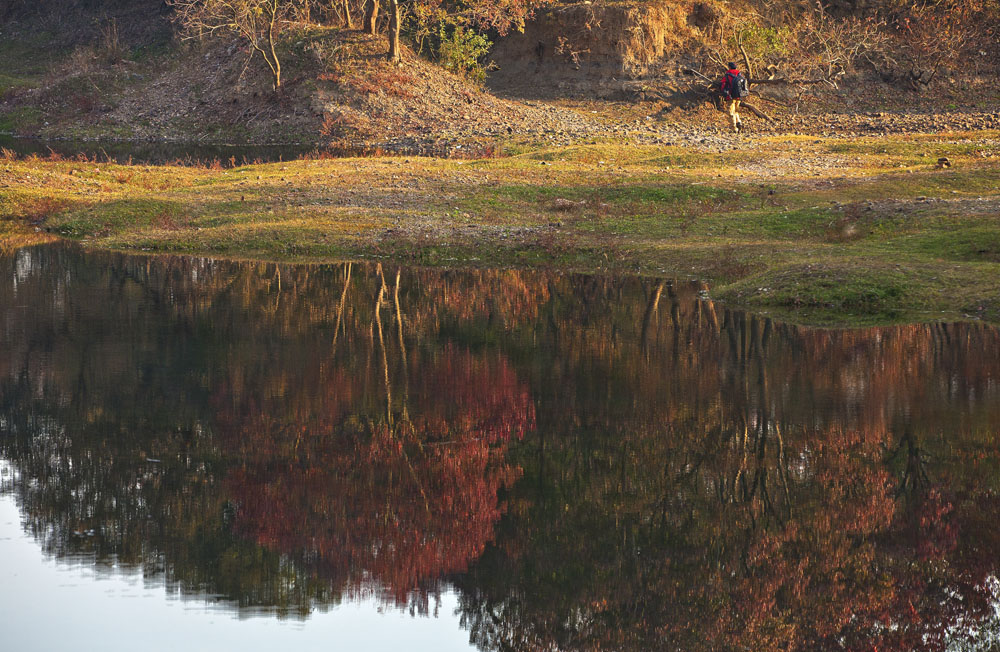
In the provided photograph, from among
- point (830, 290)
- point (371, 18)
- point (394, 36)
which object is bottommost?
point (830, 290)

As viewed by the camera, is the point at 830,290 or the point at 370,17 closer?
the point at 830,290

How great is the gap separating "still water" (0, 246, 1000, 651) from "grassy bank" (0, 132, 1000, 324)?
2994 mm

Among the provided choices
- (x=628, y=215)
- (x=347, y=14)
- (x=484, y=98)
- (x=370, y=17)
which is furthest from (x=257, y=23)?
(x=628, y=215)

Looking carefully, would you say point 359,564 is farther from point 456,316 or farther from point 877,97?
point 877,97

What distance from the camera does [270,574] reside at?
34.7 ft

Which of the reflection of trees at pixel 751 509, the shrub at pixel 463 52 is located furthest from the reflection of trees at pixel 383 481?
the shrub at pixel 463 52

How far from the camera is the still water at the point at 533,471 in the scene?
33.7 ft

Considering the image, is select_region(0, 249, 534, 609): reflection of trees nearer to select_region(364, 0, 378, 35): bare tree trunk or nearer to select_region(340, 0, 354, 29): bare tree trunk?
select_region(364, 0, 378, 35): bare tree trunk

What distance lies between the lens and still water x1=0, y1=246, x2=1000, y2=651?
10.3m

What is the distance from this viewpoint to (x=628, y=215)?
3300 cm

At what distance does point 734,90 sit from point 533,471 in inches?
1818

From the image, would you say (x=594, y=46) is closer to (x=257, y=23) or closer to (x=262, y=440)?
(x=257, y=23)

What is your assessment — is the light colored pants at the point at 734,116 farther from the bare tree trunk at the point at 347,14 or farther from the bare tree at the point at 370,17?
the bare tree trunk at the point at 347,14

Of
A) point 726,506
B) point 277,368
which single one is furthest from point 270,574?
point 277,368
